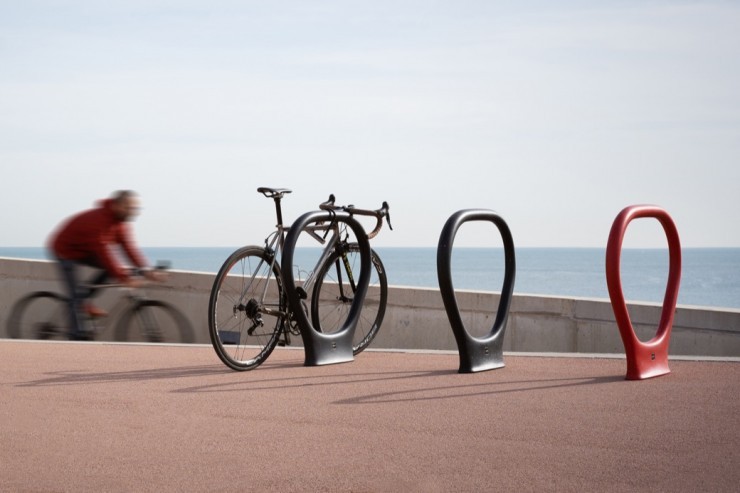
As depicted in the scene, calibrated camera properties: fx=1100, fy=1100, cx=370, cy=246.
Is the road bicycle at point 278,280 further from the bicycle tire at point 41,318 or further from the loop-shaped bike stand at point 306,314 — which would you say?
the bicycle tire at point 41,318

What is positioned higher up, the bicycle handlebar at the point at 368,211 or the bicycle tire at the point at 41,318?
the bicycle handlebar at the point at 368,211

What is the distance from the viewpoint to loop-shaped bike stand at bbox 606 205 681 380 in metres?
7.88

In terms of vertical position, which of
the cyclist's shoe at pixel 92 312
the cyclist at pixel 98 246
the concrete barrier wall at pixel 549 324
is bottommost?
the concrete barrier wall at pixel 549 324

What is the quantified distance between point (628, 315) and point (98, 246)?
553cm

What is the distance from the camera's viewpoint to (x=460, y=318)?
28.0ft

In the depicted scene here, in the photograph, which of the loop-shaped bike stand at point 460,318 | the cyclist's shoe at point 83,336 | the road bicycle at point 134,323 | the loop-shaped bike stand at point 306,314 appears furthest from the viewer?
the road bicycle at point 134,323

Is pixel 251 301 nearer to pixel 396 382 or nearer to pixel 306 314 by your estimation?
pixel 306 314

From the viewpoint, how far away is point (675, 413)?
6695 millimetres

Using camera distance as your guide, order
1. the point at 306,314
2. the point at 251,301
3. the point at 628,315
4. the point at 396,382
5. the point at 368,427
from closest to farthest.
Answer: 1. the point at 368,427
2. the point at 396,382
3. the point at 628,315
4. the point at 251,301
5. the point at 306,314

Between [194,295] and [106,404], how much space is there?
7.55 m

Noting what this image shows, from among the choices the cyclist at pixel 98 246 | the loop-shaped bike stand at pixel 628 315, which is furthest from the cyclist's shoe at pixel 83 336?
the loop-shaped bike stand at pixel 628 315

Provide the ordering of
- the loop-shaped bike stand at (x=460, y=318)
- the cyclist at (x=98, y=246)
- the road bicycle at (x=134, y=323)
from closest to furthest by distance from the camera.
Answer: the loop-shaped bike stand at (x=460, y=318)
the cyclist at (x=98, y=246)
the road bicycle at (x=134, y=323)

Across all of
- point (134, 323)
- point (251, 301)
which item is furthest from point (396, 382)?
point (134, 323)

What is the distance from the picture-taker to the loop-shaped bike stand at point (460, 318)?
8.43 m
